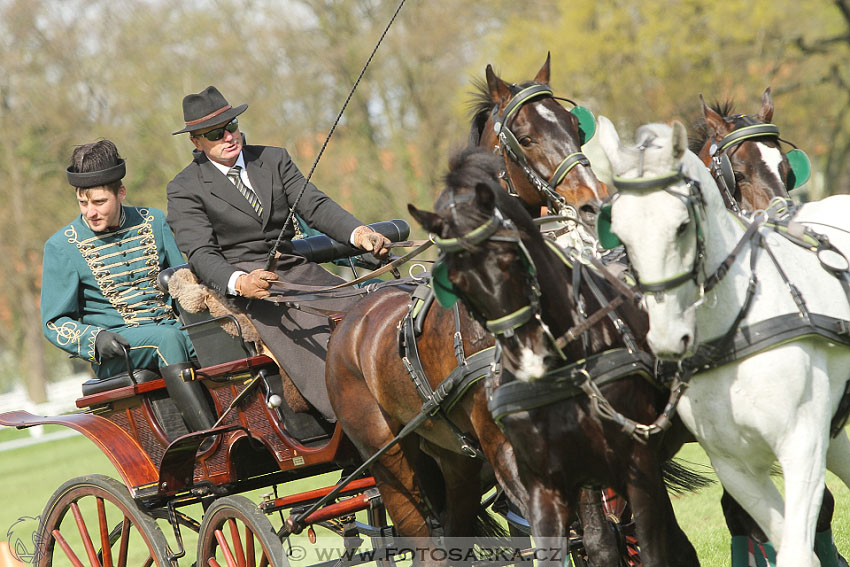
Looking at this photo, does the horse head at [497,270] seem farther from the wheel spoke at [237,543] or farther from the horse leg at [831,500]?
the wheel spoke at [237,543]

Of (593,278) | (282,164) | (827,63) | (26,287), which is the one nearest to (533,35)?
(827,63)

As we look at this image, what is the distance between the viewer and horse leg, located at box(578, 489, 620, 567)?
141 inches

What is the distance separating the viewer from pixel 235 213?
496 cm

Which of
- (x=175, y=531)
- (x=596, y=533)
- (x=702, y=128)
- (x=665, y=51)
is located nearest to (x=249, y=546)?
(x=175, y=531)

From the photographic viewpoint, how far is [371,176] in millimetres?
21078

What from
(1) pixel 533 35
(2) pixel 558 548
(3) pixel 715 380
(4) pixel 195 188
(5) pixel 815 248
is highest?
(1) pixel 533 35

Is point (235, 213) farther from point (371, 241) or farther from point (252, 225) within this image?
point (371, 241)

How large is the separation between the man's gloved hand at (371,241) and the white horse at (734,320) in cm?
183

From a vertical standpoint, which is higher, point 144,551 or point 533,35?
point 533,35

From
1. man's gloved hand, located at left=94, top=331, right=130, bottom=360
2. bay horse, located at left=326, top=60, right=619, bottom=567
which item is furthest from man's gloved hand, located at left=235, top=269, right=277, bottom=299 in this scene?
man's gloved hand, located at left=94, top=331, right=130, bottom=360

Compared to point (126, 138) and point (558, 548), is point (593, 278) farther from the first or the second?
point (126, 138)

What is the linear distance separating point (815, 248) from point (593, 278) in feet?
2.47

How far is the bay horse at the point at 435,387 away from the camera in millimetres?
3764

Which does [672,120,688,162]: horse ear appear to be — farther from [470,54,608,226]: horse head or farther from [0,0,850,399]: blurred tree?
[0,0,850,399]: blurred tree
